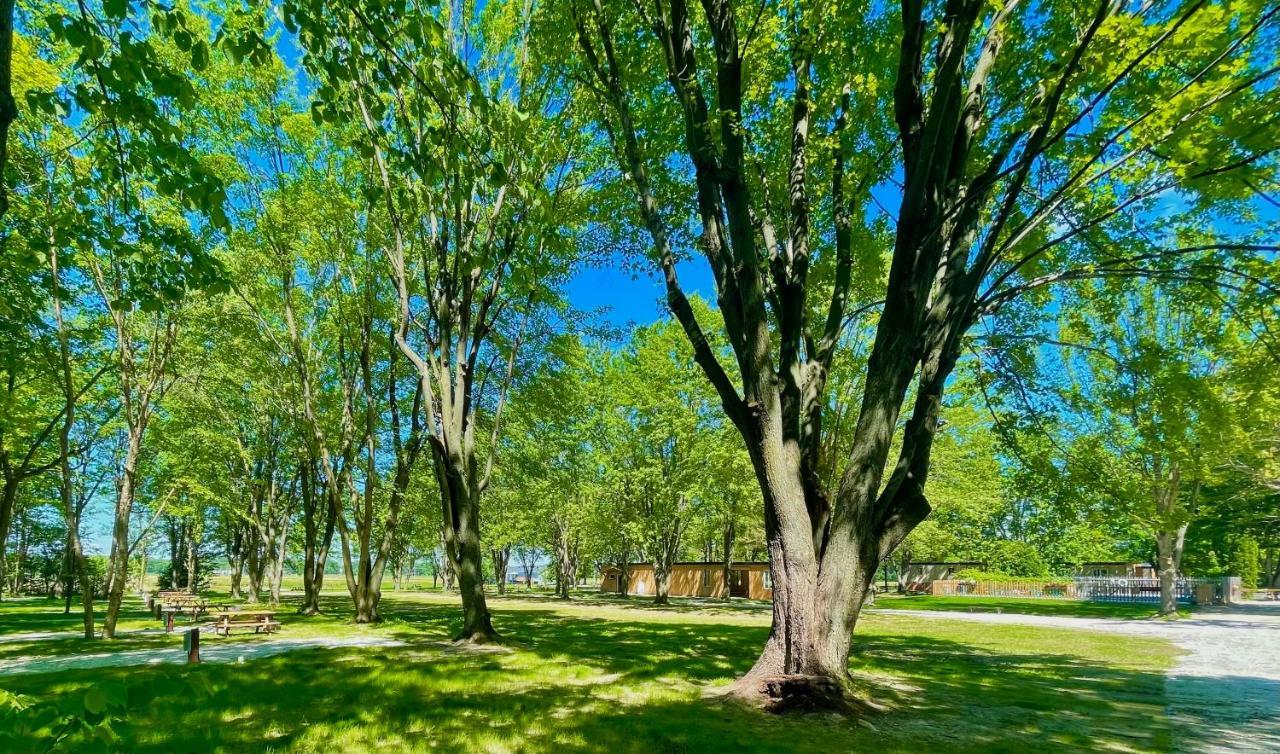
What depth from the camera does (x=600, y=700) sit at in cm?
700

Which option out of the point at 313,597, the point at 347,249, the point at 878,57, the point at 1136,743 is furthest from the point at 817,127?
the point at 313,597

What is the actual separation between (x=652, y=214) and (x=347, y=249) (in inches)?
435

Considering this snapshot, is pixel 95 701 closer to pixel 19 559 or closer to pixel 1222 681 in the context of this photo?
pixel 1222 681

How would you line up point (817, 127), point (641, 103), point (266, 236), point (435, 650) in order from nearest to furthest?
point (817, 127), point (641, 103), point (435, 650), point (266, 236)

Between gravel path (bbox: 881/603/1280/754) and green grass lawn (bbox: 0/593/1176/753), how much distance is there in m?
0.32

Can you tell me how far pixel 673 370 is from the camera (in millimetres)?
28344

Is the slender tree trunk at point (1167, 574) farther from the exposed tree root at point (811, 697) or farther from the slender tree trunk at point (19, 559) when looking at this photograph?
the slender tree trunk at point (19, 559)

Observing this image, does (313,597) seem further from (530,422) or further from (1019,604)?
(1019,604)

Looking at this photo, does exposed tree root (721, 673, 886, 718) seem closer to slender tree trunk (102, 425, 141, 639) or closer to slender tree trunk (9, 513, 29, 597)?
slender tree trunk (102, 425, 141, 639)

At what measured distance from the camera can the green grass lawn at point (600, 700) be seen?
526cm

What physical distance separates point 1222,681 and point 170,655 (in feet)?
53.6

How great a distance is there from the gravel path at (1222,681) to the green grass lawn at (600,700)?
1.06 feet

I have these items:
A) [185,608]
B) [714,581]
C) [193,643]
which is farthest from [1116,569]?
[193,643]

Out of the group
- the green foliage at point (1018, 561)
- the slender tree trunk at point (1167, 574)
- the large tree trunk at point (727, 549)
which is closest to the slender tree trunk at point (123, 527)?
the large tree trunk at point (727, 549)
